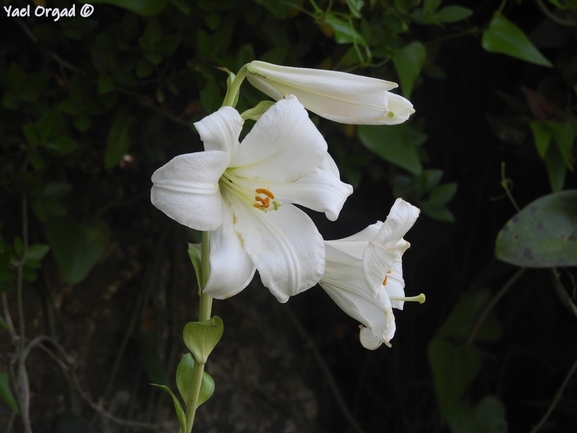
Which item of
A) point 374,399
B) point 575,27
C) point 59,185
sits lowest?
point 374,399

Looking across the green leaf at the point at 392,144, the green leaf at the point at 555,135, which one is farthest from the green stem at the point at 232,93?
the green leaf at the point at 555,135

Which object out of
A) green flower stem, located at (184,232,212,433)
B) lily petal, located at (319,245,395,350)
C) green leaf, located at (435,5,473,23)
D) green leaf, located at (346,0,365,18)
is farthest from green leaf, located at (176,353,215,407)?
green leaf, located at (435,5,473,23)

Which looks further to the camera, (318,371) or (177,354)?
(318,371)

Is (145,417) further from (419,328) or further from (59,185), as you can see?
(419,328)

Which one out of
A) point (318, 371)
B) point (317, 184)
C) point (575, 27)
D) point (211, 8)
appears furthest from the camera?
point (318, 371)

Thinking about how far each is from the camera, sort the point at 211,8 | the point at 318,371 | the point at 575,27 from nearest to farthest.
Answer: the point at 211,8, the point at 575,27, the point at 318,371

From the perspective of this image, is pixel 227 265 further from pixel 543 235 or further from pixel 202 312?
pixel 543 235

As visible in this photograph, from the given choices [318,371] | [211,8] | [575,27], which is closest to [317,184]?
[211,8]

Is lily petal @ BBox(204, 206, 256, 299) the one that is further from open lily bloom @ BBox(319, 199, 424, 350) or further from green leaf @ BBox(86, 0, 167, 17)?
green leaf @ BBox(86, 0, 167, 17)
